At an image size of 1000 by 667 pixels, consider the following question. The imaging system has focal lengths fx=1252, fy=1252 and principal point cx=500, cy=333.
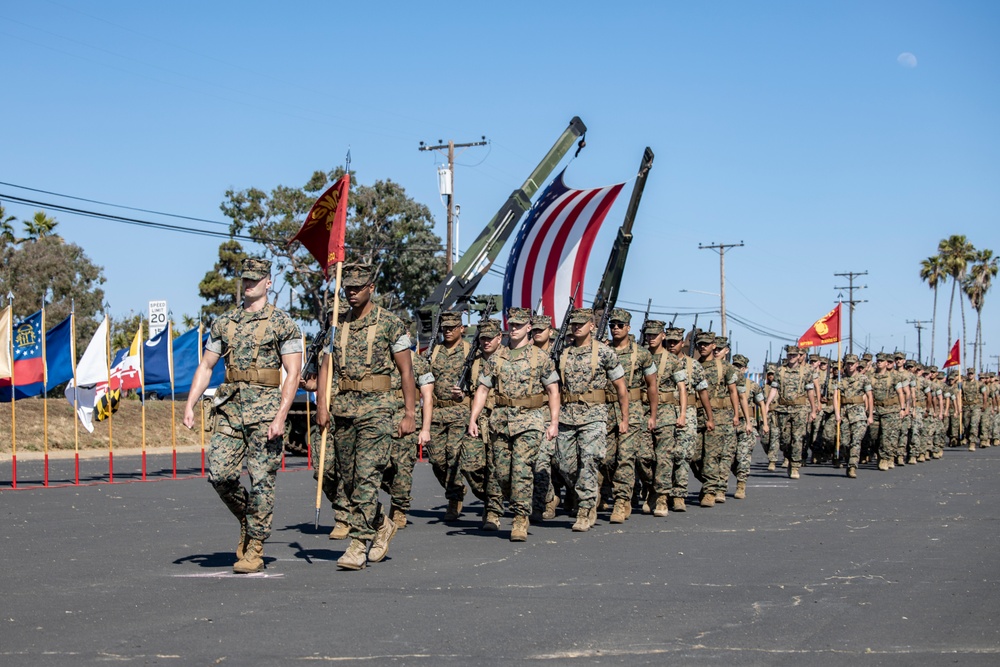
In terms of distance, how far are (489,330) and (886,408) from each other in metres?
12.5

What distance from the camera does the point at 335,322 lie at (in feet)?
31.6

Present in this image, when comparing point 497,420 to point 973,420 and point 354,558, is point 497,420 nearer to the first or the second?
point 354,558

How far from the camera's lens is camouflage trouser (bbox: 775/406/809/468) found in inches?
838

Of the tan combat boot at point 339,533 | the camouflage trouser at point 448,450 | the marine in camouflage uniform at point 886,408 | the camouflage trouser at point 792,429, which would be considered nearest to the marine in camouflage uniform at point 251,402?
the tan combat boot at point 339,533

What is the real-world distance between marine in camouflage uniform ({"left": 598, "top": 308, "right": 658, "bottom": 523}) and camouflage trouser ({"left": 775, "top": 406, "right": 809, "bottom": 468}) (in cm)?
802

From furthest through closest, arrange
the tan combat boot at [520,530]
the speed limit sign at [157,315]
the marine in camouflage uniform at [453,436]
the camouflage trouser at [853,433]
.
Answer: the speed limit sign at [157,315], the camouflage trouser at [853,433], the marine in camouflage uniform at [453,436], the tan combat boot at [520,530]

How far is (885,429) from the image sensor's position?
75.6 feet

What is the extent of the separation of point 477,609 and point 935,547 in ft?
16.3

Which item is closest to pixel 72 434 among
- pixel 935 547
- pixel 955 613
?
pixel 935 547

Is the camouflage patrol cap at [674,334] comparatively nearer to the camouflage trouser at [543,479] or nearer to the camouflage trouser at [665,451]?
the camouflage trouser at [665,451]

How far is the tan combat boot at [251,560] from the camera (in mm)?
8852

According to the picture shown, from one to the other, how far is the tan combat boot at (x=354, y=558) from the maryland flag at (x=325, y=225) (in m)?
2.75

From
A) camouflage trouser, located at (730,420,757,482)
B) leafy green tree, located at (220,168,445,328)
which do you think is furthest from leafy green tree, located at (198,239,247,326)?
camouflage trouser, located at (730,420,757,482)

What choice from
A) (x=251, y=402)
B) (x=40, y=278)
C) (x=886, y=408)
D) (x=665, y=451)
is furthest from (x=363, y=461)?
(x=40, y=278)
